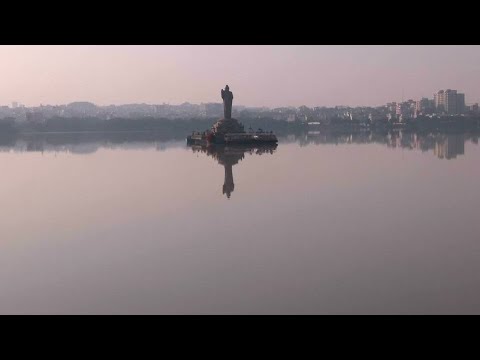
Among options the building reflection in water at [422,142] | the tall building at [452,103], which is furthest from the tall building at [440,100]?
the building reflection in water at [422,142]

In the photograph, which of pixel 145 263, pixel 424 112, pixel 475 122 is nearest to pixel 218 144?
pixel 145 263

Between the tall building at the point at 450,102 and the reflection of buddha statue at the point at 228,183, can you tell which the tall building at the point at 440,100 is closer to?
the tall building at the point at 450,102

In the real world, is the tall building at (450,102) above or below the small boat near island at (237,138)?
above

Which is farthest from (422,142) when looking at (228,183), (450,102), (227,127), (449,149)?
(450,102)

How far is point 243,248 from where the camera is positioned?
6543 mm

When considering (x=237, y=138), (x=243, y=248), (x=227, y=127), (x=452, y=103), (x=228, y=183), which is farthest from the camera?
(x=452, y=103)

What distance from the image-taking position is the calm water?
15.2 ft

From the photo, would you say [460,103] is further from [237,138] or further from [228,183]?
[228,183]

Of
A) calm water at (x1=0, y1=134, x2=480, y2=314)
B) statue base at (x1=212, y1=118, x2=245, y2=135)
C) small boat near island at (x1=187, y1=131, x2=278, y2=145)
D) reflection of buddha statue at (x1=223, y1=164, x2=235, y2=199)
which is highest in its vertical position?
statue base at (x1=212, y1=118, x2=245, y2=135)

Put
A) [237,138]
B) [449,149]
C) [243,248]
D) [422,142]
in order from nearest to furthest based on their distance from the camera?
[243,248], [449,149], [237,138], [422,142]

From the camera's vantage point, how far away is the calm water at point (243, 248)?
4.62m

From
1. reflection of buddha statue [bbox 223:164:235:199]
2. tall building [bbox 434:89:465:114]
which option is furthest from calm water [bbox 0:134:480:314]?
tall building [bbox 434:89:465:114]

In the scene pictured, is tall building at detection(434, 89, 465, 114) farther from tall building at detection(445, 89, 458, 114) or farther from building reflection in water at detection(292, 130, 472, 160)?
building reflection in water at detection(292, 130, 472, 160)

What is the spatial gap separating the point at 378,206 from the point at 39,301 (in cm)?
624
